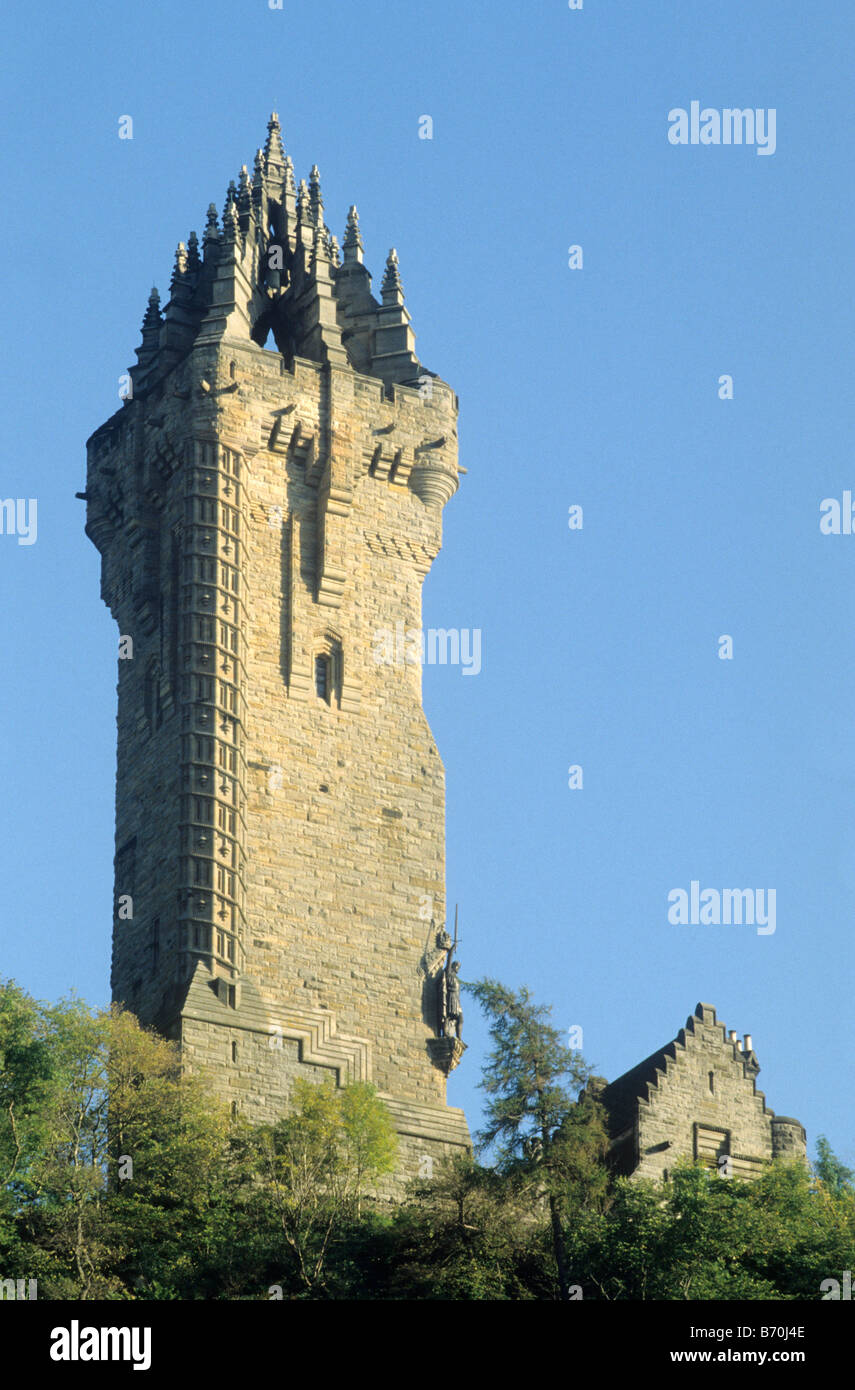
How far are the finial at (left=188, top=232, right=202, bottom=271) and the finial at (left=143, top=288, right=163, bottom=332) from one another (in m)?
1.26

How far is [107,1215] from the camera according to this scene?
5938 cm

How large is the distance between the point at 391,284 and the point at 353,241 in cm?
191

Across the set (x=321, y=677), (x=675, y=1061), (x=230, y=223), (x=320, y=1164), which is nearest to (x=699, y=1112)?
(x=675, y=1061)

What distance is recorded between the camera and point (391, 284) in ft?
276

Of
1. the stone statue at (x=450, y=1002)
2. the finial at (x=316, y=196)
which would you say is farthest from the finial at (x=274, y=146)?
the stone statue at (x=450, y=1002)

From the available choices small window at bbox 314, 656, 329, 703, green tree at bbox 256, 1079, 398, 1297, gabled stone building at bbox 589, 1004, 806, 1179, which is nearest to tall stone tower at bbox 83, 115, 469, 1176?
small window at bbox 314, 656, 329, 703

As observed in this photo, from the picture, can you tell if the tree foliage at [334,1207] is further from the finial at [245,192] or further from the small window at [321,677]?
the finial at [245,192]

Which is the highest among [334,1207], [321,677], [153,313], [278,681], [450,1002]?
[153,313]

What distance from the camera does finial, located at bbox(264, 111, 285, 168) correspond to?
8619 cm

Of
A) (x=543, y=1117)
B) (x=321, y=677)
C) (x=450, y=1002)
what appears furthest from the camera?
(x=321, y=677)

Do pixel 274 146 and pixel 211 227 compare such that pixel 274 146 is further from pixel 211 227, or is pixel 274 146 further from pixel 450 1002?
pixel 450 1002
